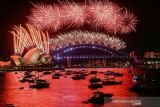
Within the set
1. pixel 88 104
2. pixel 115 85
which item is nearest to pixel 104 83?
pixel 115 85

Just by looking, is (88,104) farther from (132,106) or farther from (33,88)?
(33,88)

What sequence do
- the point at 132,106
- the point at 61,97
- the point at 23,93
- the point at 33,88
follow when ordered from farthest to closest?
the point at 33,88 < the point at 23,93 < the point at 61,97 < the point at 132,106

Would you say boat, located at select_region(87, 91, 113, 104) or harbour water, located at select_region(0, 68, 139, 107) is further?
harbour water, located at select_region(0, 68, 139, 107)

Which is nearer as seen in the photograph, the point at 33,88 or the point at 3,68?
the point at 33,88

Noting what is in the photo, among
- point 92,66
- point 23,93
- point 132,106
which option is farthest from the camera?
point 92,66

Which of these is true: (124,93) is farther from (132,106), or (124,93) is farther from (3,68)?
(3,68)

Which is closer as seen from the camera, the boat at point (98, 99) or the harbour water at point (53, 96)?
the boat at point (98, 99)

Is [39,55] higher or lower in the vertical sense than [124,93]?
higher

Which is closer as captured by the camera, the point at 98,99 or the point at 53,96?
the point at 98,99

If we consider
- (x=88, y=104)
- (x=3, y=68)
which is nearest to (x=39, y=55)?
(x=3, y=68)
